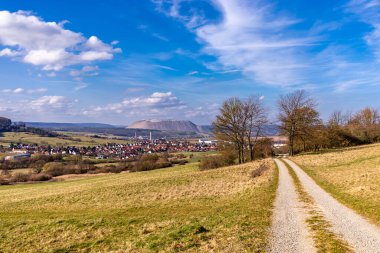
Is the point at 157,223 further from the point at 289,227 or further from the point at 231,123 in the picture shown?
the point at 231,123

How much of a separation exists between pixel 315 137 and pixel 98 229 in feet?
209

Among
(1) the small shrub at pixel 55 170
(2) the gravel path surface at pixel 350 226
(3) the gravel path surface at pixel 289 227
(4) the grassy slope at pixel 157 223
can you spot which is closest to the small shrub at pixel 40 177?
(1) the small shrub at pixel 55 170

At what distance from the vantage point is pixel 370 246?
36.8 feet

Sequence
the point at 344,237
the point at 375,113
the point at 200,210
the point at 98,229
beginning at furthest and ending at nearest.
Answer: the point at 375,113
the point at 200,210
the point at 98,229
the point at 344,237

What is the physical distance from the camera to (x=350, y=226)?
45.6ft

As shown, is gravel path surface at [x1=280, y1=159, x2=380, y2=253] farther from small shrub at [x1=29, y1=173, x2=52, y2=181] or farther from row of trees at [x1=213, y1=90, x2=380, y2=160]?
small shrub at [x1=29, y1=173, x2=52, y2=181]

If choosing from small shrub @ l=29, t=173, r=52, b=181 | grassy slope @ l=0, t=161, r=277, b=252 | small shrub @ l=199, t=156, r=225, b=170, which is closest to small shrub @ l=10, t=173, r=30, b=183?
small shrub @ l=29, t=173, r=52, b=181

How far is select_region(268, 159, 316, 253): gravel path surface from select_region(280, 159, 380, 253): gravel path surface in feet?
4.38

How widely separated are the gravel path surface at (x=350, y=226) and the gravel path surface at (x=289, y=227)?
1.34m

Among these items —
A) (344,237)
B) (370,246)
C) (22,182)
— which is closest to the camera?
(370,246)

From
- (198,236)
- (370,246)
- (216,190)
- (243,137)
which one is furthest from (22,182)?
(370,246)

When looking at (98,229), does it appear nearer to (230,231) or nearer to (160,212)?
(160,212)

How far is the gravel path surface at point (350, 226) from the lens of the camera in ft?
37.6

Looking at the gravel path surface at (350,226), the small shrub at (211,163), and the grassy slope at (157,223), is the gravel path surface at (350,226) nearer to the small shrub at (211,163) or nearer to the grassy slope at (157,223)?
the grassy slope at (157,223)
